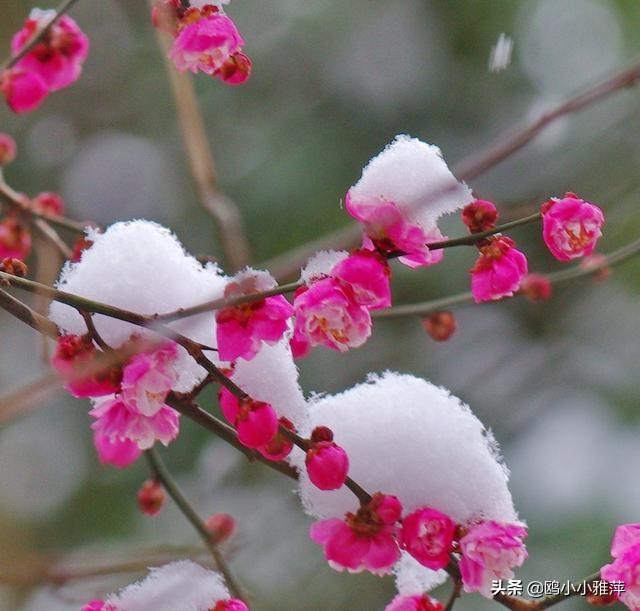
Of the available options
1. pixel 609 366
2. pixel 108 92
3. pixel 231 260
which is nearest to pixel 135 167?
pixel 108 92

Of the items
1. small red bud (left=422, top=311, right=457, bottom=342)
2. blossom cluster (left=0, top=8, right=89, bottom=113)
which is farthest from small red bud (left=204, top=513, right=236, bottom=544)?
blossom cluster (left=0, top=8, right=89, bottom=113)

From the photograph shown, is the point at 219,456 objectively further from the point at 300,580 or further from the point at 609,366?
the point at 609,366

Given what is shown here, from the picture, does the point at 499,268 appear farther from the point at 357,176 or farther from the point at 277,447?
the point at 357,176

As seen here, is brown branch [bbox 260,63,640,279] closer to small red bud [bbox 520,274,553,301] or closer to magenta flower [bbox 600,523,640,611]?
small red bud [bbox 520,274,553,301]

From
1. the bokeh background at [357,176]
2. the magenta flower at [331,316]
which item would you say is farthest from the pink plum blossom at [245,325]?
the bokeh background at [357,176]

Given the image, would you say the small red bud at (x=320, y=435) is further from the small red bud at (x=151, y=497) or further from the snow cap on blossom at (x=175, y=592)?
the small red bud at (x=151, y=497)

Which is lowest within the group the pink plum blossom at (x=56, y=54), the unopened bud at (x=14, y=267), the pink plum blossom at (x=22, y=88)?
the unopened bud at (x=14, y=267)

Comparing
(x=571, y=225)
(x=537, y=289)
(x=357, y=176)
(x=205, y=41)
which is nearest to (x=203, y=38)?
(x=205, y=41)

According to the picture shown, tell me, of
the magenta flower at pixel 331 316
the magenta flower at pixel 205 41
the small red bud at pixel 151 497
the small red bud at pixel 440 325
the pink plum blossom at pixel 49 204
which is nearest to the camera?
the magenta flower at pixel 331 316
